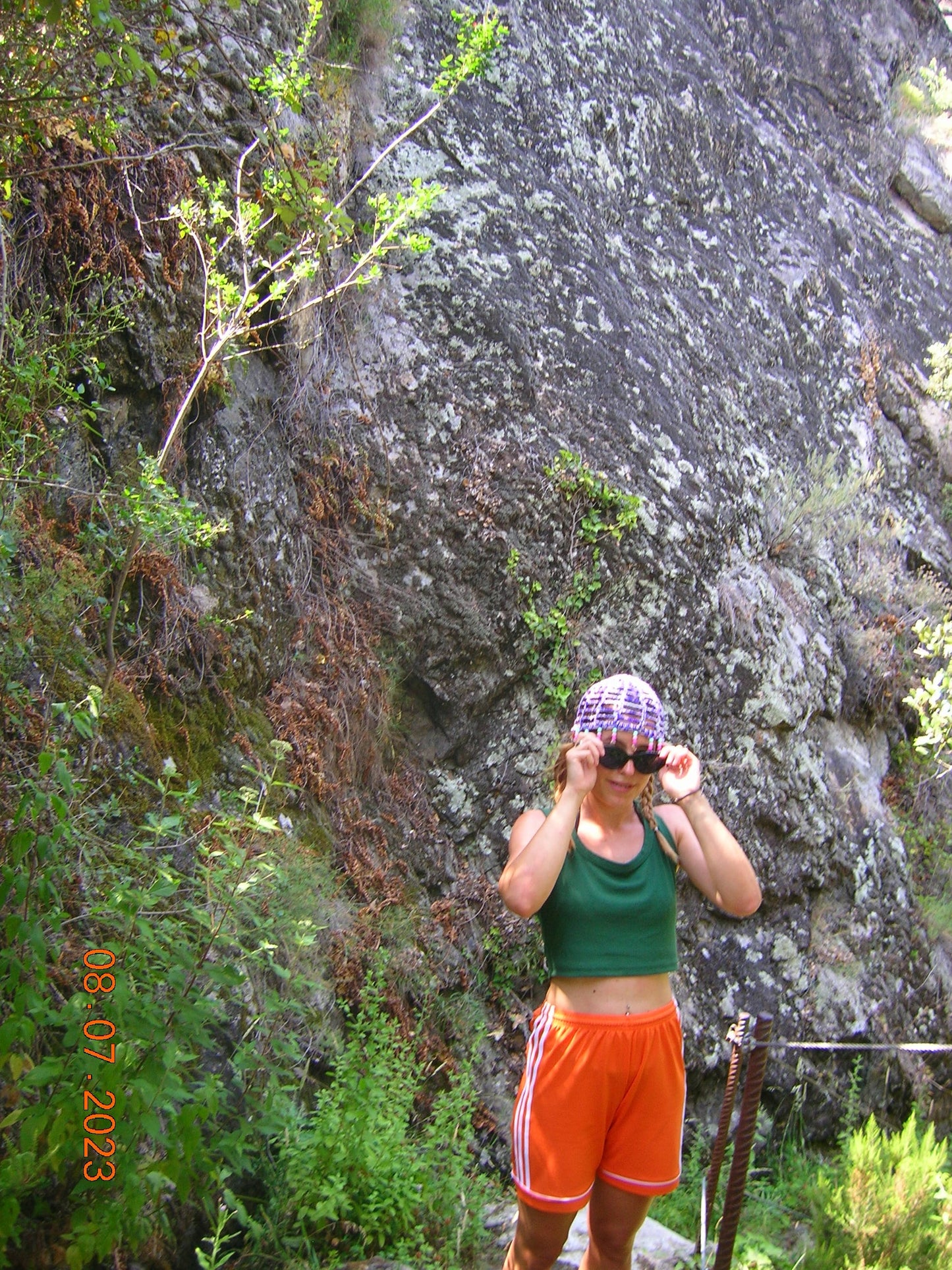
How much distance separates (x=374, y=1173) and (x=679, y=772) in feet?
5.21

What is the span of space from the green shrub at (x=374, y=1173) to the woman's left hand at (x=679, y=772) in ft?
4.63

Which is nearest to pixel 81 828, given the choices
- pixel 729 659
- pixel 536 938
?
pixel 536 938

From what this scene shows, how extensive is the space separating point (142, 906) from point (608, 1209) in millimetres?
1474

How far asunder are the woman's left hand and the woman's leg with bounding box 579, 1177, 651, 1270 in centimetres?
105

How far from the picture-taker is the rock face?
4586 mm

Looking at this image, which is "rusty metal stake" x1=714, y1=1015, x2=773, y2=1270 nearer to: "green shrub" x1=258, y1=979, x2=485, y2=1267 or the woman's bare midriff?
the woman's bare midriff

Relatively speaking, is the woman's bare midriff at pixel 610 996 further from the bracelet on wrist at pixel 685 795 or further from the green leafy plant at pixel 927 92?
the green leafy plant at pixel 927 92

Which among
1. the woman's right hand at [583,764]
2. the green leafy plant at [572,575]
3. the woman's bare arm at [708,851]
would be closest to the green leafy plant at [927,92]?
the green leafy plant at [572,575]

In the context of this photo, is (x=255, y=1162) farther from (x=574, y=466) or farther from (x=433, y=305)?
(x=433, y=305)

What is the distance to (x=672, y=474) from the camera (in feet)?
17.5

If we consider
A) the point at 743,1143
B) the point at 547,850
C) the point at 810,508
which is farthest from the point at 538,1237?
the point at 810,508

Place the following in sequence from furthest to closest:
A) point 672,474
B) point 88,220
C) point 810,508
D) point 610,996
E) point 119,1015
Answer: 1. point 810,508
2. point 672,474
3. point 88,220
4. point 610,996
5. point 119,1015

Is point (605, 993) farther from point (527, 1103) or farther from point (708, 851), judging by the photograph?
point (708, 851)

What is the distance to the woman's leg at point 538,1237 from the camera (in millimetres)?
A: 2346
